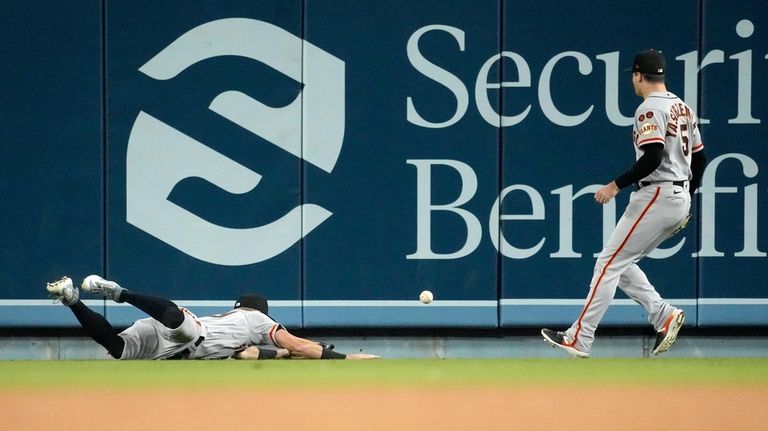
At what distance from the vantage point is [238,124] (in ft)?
30.9

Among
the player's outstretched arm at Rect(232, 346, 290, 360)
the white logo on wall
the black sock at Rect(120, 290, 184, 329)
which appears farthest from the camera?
the white logo on wall

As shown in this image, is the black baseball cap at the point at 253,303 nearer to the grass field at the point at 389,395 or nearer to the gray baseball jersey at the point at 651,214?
the grass field at the point at 389,395

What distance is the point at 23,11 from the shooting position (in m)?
9.25

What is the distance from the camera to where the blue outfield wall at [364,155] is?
9344 millimetres

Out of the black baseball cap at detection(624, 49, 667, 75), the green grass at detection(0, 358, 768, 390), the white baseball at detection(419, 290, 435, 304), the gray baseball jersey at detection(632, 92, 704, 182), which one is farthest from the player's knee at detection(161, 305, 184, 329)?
the black baseball cap at detection(624, 49, 667, 75)

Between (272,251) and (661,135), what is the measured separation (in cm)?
366

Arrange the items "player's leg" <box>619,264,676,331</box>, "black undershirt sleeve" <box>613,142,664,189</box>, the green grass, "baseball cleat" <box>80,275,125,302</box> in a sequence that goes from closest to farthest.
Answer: the green grass < "black undershirt sleeve" <box>613,142,664,189</box> < "player's leg" <box>619,264,676,331</box> < "baseball cleat" <box>80,275,125,302</box>

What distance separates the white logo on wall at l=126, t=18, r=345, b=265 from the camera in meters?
9.38

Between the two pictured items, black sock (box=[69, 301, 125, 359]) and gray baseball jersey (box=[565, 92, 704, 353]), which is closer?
gray baseball jersey (box=[565, 92, 704, 353])

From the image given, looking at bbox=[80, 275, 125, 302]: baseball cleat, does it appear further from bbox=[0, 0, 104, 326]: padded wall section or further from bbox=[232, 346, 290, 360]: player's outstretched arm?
bbox=[0, 0, 104, 326]: padded wall section

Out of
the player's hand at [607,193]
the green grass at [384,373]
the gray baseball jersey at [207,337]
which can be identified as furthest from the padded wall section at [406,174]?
the green grass at [384,373]

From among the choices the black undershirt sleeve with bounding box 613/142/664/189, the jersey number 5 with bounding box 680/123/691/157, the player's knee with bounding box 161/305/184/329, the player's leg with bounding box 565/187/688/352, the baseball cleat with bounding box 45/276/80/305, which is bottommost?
the player's knee with bounding box 161/305/184/329

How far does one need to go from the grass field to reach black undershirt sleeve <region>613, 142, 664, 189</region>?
108cm

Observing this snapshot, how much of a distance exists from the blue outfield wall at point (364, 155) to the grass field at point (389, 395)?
3.16 m
